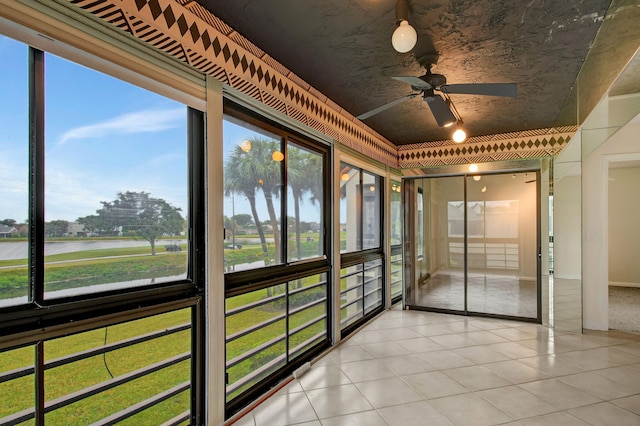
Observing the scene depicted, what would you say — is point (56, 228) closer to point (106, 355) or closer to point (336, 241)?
point (106, 355)

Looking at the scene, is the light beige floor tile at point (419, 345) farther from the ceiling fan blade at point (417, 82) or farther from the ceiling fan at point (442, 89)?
the ceiling fan blade at point (417, 82)

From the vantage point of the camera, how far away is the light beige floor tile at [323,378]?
268 centimetres

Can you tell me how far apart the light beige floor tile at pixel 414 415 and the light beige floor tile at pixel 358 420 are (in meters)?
0.06

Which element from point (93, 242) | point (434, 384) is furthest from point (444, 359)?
point (93, 242)

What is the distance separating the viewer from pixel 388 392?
2.55 m

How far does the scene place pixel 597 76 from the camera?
8.71 feet

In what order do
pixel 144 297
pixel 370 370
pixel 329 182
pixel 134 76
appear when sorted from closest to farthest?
pixel 134 76 → pixel 144 297 → pixel 370 370 → pixel 329 182

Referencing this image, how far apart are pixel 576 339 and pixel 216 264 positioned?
13.3 feet

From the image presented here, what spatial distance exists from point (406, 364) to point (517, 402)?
36.1 inches

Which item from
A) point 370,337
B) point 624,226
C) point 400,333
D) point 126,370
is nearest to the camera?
point 126,370

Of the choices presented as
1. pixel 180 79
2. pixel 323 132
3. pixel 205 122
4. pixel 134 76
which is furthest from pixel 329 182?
pixel 134 76

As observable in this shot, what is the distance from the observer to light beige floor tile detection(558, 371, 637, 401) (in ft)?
8.17

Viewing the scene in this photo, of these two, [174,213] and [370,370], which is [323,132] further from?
[370,370]

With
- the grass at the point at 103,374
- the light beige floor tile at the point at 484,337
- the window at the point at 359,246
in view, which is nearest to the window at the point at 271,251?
the grass at the point at 103,374
